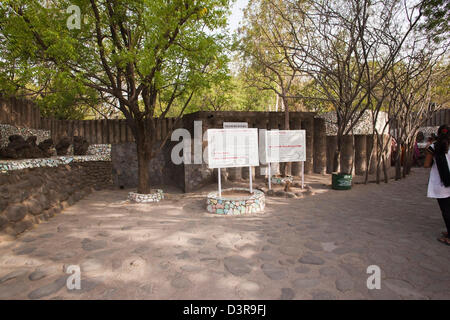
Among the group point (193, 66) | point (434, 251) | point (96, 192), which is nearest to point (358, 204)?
point (434, 251)

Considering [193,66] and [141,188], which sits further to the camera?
[141,188]

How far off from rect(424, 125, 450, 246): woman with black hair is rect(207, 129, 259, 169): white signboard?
12.8 feet

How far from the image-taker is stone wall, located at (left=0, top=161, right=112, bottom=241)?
461 cm

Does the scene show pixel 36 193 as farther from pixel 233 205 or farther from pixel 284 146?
pixel 284 146

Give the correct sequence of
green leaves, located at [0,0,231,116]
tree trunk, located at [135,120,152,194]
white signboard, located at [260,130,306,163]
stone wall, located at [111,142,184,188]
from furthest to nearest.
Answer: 1. stone wall, located at [111,142,184,188]
2. white signboard, located at [260,130,306,163]
3. tree trunk, located at [135,120,152,194]
4. green leaves, located at [0,0,231,116]

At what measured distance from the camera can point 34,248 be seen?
3.99 m

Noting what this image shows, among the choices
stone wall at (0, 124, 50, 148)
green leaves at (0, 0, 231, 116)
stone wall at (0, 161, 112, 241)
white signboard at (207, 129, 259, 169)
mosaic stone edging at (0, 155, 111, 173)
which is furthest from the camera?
white signboard at (207, 129, 259, 169)

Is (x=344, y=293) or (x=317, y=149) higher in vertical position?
(x=317, y=149)

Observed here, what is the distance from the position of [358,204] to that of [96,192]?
8.23 meters

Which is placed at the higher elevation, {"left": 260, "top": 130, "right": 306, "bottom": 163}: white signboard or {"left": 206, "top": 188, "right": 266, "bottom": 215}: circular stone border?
{"left": 260, "top": 130, "right": 306, "bottom": 163}: white signboard

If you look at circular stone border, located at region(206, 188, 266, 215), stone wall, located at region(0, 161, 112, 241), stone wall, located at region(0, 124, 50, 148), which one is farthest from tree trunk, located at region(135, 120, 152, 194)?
stone wall, located at region(0, 124, 50, 148)

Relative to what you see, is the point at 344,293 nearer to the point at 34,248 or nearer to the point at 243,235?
the point at 243,235

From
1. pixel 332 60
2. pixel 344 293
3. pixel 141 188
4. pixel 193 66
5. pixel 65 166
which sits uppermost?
pixel 332 60

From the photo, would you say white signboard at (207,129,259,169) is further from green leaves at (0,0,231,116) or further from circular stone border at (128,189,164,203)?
circular stone border at (128,189,164,203)
